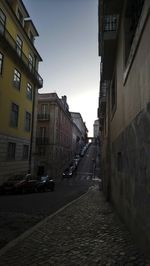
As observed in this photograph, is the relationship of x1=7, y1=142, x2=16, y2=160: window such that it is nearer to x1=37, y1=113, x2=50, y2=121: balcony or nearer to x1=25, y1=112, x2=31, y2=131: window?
x1=25, y1=112, x2=31, y2=131: window

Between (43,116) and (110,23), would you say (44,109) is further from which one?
(110,23)

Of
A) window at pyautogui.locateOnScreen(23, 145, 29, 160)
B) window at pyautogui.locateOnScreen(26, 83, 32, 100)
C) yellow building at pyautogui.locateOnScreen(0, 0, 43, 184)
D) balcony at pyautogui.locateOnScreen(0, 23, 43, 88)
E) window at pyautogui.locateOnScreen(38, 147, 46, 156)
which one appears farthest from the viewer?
window at pyautogui.locateOnScreen(38, 147, 46, 156)

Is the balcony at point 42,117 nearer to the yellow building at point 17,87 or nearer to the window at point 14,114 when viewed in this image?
the yellow building at point 17,87

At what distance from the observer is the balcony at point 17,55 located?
1960 centimetres

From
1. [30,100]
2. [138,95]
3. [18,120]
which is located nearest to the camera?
[138,95]

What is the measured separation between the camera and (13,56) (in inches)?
854

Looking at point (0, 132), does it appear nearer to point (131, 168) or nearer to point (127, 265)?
point (131, 168)

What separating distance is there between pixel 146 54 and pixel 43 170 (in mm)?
37580

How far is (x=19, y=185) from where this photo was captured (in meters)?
18.3

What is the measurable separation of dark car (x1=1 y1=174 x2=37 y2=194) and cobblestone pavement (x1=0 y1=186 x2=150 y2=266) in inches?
445

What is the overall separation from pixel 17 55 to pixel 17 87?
3.00 metres

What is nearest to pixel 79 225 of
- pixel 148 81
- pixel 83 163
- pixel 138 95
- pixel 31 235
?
pixel 31 235

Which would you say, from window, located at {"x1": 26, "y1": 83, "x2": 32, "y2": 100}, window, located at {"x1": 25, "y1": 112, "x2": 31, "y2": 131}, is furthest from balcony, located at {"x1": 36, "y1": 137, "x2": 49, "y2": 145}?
window, located at {"x1": 26, "y1": 83, "x2": 32, "y2": 100}

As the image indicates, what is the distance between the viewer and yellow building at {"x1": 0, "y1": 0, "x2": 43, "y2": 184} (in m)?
20.2
